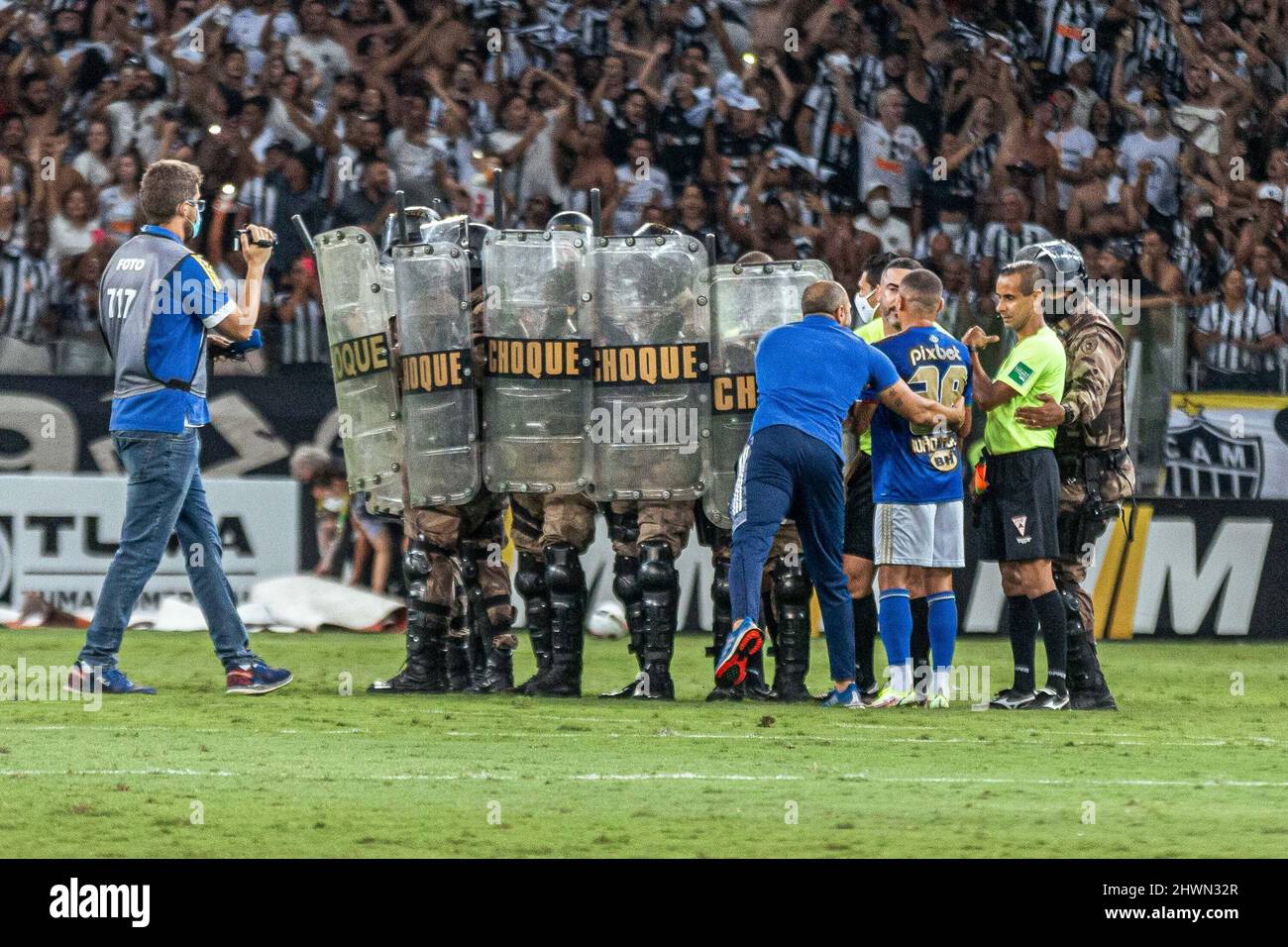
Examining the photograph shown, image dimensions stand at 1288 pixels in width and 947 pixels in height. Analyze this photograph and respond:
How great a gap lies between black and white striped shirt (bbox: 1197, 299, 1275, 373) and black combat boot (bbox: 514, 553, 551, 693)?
6.14 metres

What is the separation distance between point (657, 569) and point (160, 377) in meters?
2.48

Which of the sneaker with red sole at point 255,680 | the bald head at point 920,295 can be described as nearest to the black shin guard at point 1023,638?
the bald head at point 920,295

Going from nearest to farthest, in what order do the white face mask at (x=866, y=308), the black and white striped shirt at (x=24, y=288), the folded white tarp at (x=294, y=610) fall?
1. the white face mask at (x=866, y=308)
2. the folded white tarp at (x=294, y=610)
3. the black and white striped shirt at (x=24, y=288)

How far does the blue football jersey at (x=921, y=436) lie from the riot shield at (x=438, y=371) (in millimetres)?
1971

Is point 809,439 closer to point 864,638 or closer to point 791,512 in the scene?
point 791,512

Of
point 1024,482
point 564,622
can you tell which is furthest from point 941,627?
point 564,622

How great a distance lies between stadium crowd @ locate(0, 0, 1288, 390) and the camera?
51.0 feet

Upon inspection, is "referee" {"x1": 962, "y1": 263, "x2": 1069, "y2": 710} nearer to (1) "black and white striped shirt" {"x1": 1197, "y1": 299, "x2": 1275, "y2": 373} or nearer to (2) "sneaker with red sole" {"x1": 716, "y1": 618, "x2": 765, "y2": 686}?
(2) "sneaker with red sole" {"x1": 716, "y1": 618, "x2": 765, "y2": 686}

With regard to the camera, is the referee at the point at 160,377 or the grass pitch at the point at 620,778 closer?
the grass pitch at the point at 620,778

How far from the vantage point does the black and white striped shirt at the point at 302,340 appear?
45.6 feet

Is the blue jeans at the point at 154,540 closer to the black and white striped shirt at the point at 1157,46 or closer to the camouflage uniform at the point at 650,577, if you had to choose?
the camouflage uniform at the point at 650,577

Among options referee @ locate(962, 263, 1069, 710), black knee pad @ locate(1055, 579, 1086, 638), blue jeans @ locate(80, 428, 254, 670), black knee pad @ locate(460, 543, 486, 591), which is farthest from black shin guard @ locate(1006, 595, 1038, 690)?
blue jeans @ locate(80, 428, 254, 670)

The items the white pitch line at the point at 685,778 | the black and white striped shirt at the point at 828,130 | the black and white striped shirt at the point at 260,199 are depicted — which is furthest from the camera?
the black and white striped shirt at the point at 828,130

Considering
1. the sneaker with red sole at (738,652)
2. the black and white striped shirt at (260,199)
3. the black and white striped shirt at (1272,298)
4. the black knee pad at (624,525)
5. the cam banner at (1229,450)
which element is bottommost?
the sneaker with red sole at (738,652)
